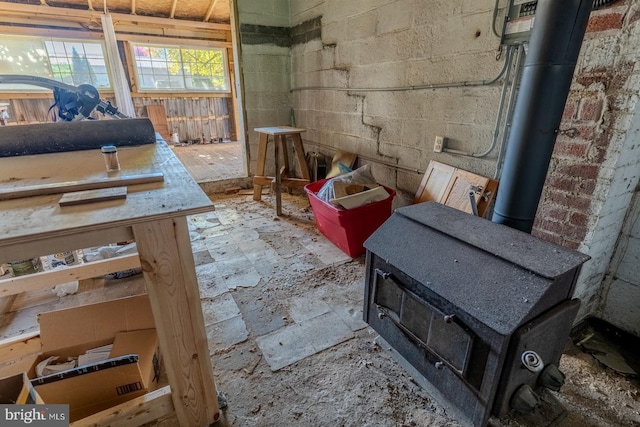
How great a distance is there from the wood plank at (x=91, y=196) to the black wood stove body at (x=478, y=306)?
97cm

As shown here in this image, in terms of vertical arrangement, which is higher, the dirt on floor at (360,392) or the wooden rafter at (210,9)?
the wooden rafter at (210,9)

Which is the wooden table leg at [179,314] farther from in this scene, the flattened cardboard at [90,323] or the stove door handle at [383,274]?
the stove door handle at [383,274]

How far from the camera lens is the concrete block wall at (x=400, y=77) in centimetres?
187

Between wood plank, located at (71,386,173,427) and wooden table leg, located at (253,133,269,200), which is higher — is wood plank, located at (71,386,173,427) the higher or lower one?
the lower one

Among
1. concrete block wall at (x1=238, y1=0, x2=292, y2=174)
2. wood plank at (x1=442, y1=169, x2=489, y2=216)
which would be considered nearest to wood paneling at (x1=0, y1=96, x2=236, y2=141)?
concrete block wall at (x1=238, y1=0, x2=292, y2=174)

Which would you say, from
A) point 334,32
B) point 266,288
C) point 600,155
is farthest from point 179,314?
point 334,32

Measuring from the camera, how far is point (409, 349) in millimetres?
1334

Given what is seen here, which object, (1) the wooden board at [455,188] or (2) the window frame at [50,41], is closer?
(1) the wooden board at [455,188]

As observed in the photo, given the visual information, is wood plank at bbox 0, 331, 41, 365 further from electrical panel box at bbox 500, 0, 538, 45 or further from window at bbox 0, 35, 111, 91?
window at bbox 0, 35, 111, 91

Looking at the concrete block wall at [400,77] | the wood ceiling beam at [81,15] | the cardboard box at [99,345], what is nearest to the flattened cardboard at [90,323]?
the cardboard box at [99,345]

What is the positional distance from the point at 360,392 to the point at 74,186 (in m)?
1.29

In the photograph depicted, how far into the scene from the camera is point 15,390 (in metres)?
0.82

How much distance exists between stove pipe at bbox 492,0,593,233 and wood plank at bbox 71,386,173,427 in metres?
1.45

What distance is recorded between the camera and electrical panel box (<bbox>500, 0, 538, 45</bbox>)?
1.53 metres
